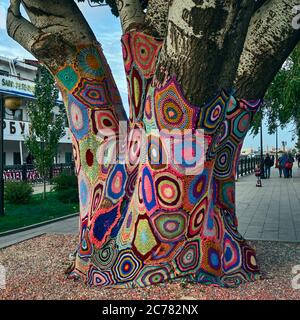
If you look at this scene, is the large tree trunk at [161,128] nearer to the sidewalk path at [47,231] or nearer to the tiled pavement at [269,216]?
the tiled pavement at [269,216]

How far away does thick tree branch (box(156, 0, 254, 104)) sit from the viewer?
3.70m

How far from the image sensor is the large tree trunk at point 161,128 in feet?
12.9

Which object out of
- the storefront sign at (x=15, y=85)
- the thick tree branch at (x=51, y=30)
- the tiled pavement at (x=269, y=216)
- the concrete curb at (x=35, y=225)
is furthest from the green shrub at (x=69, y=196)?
the storefront sign at (x=15, y=85)

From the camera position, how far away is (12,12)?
202 inches

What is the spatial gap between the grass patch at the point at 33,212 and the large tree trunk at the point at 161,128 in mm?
4804

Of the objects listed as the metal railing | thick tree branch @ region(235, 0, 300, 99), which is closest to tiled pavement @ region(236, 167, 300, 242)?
thick tree branch @ region(235, 0, 300, 99)

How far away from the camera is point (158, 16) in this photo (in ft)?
15.4

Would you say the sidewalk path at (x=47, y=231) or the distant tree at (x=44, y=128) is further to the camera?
the distant tree at (x=44, y=128)

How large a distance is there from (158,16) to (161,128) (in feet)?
4.98

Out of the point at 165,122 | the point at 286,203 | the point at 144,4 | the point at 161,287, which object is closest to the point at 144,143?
the point at 165,122

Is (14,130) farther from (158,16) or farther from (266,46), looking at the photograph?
(266,46)

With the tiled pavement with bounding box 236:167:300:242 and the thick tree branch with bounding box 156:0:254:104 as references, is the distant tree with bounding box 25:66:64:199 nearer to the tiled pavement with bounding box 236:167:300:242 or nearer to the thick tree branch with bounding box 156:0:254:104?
the tiled pavement with bounding box 236:167:300:242

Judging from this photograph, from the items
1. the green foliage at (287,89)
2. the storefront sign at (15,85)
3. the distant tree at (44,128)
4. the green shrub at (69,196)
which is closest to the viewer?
the green shrub at (69,196)

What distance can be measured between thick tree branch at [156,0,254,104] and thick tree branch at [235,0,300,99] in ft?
2.24
